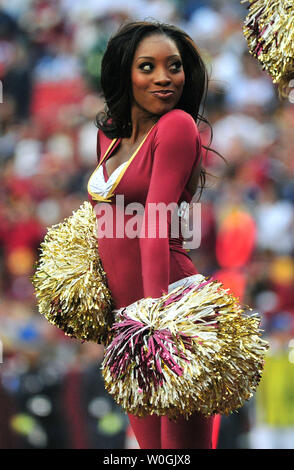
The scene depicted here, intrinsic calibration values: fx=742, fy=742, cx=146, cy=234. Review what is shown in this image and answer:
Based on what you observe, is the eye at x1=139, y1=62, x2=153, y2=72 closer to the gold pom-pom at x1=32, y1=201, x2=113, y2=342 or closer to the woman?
the woman

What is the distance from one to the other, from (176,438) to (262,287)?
1.60 m

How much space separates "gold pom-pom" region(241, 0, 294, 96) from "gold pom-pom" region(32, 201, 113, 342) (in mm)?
585

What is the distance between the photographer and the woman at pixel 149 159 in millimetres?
1540

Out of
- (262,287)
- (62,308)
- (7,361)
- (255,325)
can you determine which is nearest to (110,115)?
(62,308)

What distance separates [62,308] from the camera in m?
1.68

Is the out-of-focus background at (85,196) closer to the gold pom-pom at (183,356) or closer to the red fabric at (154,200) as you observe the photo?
the red fabric at (154,200)

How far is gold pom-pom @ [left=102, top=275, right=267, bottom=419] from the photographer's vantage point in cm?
138

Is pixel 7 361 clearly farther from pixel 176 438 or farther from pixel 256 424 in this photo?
pixel 176 438

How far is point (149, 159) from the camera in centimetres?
158

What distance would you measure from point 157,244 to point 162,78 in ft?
1.19

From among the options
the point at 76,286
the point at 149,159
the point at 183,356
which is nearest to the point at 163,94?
the point at 149,159

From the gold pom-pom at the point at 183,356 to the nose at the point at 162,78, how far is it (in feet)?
1.47

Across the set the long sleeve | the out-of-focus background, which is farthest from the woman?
the out-of-focus background

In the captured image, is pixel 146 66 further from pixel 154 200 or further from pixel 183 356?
pixel 183 356
